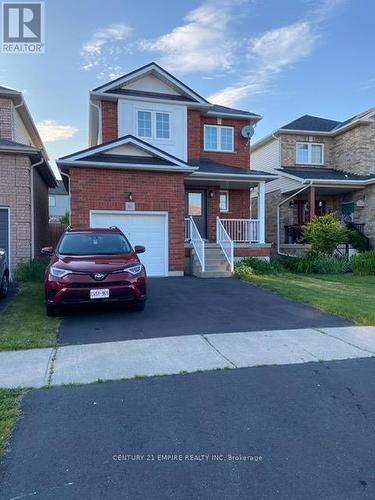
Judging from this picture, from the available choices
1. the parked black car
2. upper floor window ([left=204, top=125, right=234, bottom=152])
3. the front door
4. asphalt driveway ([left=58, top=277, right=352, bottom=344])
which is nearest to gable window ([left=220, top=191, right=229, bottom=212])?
the front door

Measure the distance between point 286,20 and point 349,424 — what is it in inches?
486

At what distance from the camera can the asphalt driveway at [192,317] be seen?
265 inches

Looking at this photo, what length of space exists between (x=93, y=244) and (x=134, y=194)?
559 centimetres

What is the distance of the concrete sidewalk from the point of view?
4816 millimetres

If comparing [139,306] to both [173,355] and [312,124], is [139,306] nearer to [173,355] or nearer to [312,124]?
[173,355]

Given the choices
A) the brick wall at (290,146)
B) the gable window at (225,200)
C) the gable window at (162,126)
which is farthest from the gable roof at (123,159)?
the brick wall at (290,146)

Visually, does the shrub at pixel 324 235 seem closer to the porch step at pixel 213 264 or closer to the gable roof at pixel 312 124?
the porch step at pixel 213 264

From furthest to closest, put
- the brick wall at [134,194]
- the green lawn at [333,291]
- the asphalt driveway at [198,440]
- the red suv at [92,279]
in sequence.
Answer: the brick wall at [134,194]
the green lawn at [333,291]
the red suv at [92,279]
the asphalt driveway at [198,440]

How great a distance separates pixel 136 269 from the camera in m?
7.88

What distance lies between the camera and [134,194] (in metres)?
14.0

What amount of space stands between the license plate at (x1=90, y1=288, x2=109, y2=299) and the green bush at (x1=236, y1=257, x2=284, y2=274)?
25.7 ft

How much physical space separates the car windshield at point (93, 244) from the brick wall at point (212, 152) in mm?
9495

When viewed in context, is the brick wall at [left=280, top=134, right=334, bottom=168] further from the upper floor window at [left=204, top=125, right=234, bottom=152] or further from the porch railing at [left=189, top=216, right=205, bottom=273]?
the porch railing at [left=189, top=216, right=205, bottom=273]

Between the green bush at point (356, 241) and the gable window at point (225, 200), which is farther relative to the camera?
the green bush at point (356, 241)
